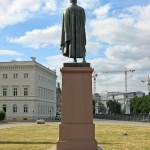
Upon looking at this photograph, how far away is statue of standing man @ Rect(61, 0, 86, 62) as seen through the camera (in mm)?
15414

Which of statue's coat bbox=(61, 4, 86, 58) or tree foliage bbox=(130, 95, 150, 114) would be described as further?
tree foliage bbox=(130, 95, 150, 114)

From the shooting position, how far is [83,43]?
1557 cm

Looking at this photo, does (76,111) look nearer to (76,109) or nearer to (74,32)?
(76,109)

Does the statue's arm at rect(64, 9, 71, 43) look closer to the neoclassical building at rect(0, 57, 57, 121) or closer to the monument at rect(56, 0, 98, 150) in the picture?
the monument at rect(56, 0, 98, 150)

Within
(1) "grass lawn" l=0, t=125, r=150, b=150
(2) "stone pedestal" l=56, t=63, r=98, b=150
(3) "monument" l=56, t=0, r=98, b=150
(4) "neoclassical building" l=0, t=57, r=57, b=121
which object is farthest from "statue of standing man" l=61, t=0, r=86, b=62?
(4) "neoclassical building" l=0, t=57, r=57, b=121

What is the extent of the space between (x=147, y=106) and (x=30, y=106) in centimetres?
3999

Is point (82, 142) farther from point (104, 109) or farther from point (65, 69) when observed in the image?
point (104, 109)

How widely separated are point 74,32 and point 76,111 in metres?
3.19

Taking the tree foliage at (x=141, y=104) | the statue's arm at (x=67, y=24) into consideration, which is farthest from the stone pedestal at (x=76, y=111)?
the tree foliage at (x=141, y=104)

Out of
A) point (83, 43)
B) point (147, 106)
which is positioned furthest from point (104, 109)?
point (83, 43)

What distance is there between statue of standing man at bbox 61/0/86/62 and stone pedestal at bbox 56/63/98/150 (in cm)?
119

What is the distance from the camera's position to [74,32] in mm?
15484

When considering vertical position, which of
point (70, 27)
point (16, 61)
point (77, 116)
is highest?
point (16, 61)

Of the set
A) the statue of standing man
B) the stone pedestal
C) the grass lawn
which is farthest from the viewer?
the grass lawn
